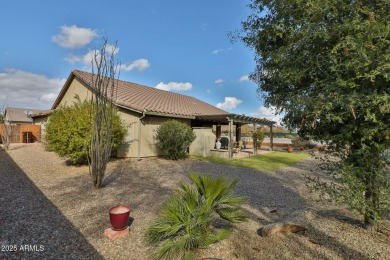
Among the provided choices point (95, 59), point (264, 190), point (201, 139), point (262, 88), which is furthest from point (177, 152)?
point (262, 88)

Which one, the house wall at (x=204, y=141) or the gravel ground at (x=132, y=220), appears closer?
the gravel ground at (x=132, y=220)

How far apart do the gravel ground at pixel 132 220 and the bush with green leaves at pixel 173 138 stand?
3.74 metres

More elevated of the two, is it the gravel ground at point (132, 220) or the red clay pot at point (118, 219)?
the red clay pot at point (118, 219)

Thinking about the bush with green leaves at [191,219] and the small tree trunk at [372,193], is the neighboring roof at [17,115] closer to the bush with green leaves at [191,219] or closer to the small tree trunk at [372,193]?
the bush with green leaves at [191,219]

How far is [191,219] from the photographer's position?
10.9 feet

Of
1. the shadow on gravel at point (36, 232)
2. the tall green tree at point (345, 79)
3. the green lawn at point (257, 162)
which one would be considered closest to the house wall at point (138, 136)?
the green lawn at point (257, 162)

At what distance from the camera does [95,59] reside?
683 cm

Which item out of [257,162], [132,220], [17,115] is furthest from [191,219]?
[17,115]

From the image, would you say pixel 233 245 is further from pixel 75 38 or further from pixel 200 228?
pixel 75 38

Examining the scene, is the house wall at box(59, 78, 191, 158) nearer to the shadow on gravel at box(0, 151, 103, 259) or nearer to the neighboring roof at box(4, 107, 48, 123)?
the shadow on gravel at box(0, 151, 103, 259)

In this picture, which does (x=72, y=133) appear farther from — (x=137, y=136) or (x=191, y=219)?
(x=191, y=219)

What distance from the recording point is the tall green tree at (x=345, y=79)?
3.02 metres

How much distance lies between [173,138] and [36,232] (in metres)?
8.89

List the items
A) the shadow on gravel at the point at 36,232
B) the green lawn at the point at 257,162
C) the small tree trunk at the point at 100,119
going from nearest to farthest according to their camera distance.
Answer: the shadow on gravel at the point at 36,232
the small tree trunk at the point at 100,119
the green lawn at the point at 257,162
